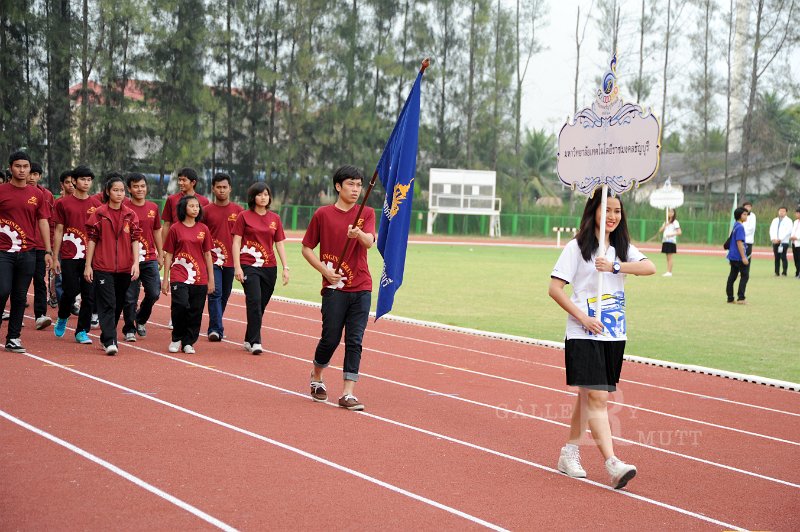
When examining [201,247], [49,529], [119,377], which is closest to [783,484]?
[49,529]

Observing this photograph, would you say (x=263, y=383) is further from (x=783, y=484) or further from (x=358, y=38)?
(x=358, y=38)

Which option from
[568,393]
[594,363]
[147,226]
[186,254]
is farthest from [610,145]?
[147,226]

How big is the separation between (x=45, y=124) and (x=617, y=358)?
5244 centimetres

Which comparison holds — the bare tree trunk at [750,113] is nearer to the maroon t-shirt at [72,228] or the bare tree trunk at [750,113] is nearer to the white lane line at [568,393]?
the white lane line at [568,393]

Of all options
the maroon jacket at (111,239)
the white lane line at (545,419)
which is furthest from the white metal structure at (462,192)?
the maroon jacket at (111,239)

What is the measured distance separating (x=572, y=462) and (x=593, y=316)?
900 mm

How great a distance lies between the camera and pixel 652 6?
71750 mm

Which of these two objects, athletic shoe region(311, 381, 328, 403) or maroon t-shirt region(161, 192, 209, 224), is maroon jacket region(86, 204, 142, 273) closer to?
maroon t-shirt region(161, 192, 209, 224)

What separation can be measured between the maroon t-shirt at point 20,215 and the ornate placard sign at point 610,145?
6.06m

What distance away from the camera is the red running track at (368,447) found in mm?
5426

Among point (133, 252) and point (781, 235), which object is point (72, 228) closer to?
point (133, 252)

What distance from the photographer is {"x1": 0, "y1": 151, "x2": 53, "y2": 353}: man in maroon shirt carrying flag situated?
1049cm

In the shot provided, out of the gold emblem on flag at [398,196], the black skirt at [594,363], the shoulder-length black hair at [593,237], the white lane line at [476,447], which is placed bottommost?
the white lane line at [476,447]

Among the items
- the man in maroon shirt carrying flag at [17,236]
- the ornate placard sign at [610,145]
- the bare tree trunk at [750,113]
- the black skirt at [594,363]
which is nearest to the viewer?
A: the black skirt at [594,363]
